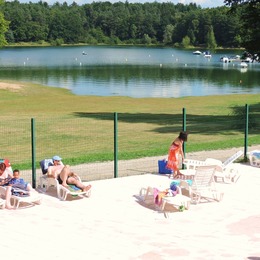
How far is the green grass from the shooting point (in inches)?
934

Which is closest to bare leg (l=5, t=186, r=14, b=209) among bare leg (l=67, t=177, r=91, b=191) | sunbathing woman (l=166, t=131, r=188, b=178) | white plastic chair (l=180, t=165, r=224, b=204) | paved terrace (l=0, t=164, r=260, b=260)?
paved terrace (l=0, t=164, r=260, b=260)

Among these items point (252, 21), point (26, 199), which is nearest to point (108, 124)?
point (252, 21)

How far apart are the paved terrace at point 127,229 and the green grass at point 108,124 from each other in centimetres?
592

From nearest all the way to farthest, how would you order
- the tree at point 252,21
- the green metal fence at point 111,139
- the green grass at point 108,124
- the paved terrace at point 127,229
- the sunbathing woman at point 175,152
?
the paved terrace at point 127,229 → the sunbathing woman at point 175,152 → the green metal fence at point 111,139 → the green grass at point 108,124 → the tree at point 252,21

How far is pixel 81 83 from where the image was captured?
69.4 metres

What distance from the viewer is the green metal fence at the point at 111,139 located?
18672mm

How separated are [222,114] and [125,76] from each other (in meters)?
44.1

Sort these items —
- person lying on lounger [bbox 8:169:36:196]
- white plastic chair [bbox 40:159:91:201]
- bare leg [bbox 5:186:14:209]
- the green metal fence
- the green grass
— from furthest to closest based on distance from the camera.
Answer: the green grass, the green metal fence, white plastic chair [bbox 40:159:91:201], person lying on lounger [bbox 8:169:36:196], bare leg [bbox 5:186:14:209]

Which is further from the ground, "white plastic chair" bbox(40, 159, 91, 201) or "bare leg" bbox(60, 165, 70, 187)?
"bare leg" bbox(60, 165, 70, 187)

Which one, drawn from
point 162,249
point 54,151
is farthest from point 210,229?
point 54,151

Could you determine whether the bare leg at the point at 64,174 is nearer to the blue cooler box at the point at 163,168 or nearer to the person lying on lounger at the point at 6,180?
the person lying on lounger at the point at 6,180

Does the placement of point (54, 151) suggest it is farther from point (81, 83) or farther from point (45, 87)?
point (81, 83)

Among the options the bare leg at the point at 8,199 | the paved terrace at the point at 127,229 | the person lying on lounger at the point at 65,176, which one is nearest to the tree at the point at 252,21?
the paved terrace at the point at 127,229

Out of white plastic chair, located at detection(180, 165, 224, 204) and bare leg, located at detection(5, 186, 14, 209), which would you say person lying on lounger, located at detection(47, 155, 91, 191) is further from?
white plastic chair, located at detection(180, 165, 224, 204)
